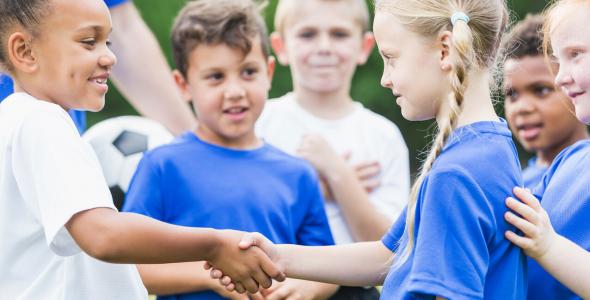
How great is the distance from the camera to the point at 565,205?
2975 millimetres

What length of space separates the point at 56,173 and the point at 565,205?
63.3 inches

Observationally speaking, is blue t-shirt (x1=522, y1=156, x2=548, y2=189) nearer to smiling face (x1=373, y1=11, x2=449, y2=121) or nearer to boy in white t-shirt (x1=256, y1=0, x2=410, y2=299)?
boy in white t-shirt (x1=256, y1=0, x2=410, y2=299)

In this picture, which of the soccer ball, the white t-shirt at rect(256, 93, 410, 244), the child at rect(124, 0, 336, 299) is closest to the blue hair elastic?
the child at rect(124, 0, 336, 299)

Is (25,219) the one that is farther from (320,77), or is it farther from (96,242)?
(320,77)

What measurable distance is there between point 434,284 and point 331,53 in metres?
2.55

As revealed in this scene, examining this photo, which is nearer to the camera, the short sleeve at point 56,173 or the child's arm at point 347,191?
the short sleeve at point 56,173

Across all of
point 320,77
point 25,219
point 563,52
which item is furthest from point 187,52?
point 563,52

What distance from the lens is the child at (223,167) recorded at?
11.9 feet

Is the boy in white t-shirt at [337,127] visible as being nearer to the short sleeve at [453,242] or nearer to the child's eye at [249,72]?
the child's eye at [249,72]

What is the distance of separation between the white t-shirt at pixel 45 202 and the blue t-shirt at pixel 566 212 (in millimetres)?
1345

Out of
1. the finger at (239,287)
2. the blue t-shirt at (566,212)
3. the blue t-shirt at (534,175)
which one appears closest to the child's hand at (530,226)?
the blue t-shirt at (566,212)

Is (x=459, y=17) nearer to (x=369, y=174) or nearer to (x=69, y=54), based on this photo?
(x=69, y=54)

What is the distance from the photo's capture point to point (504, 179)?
2705mm

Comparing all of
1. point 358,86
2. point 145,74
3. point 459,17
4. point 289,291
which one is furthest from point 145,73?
point 358,86
